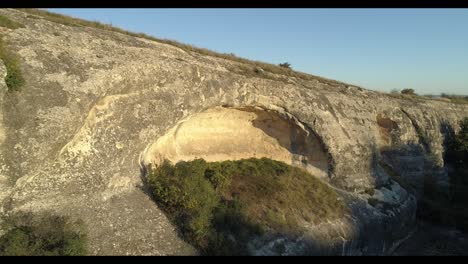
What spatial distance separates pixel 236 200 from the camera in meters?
15.7

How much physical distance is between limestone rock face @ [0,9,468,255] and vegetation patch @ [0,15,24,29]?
272 millimetres

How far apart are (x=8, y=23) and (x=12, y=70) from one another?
7.89 ft

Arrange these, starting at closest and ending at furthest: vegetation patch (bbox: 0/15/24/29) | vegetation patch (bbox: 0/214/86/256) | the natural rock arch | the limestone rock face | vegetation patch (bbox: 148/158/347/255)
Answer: vegetation patch (bbox: 0/214/86/256) → the limestone rock face → vegetation patch (bbox: 0/15/24/29) → vegetation patch (bbox: 148/158/347/255) → the natural rock arch

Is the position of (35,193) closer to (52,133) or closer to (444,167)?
(52,133)

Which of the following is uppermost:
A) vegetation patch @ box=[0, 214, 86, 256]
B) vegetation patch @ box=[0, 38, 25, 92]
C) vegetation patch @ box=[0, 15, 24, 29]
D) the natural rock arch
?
vegetation patch @ box=[0, 15, 24, 29]

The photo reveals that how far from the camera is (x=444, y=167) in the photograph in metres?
32.4

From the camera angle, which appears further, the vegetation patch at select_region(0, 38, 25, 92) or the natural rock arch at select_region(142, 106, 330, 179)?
the natural rock arch at select_region(142, 106, 330, 179)

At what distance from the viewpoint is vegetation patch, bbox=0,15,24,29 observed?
13.0m

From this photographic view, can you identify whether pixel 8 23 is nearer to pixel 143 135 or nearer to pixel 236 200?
pixel 143 135

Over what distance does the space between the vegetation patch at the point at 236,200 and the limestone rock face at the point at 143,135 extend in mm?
472

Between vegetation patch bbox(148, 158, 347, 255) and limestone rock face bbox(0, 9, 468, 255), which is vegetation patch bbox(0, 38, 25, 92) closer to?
limestone rock face bbox(0, 9, 468, 255)

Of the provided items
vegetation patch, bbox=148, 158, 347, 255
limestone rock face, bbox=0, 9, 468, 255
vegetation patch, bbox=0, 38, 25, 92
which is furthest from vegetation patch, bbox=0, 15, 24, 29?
vegetation patch, bbox=148, 158, 347, 255

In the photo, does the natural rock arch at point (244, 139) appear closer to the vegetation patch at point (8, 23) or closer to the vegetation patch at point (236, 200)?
the vegetation patch at point (236, 200)

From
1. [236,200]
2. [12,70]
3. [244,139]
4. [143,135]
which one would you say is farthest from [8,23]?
[244,139]
